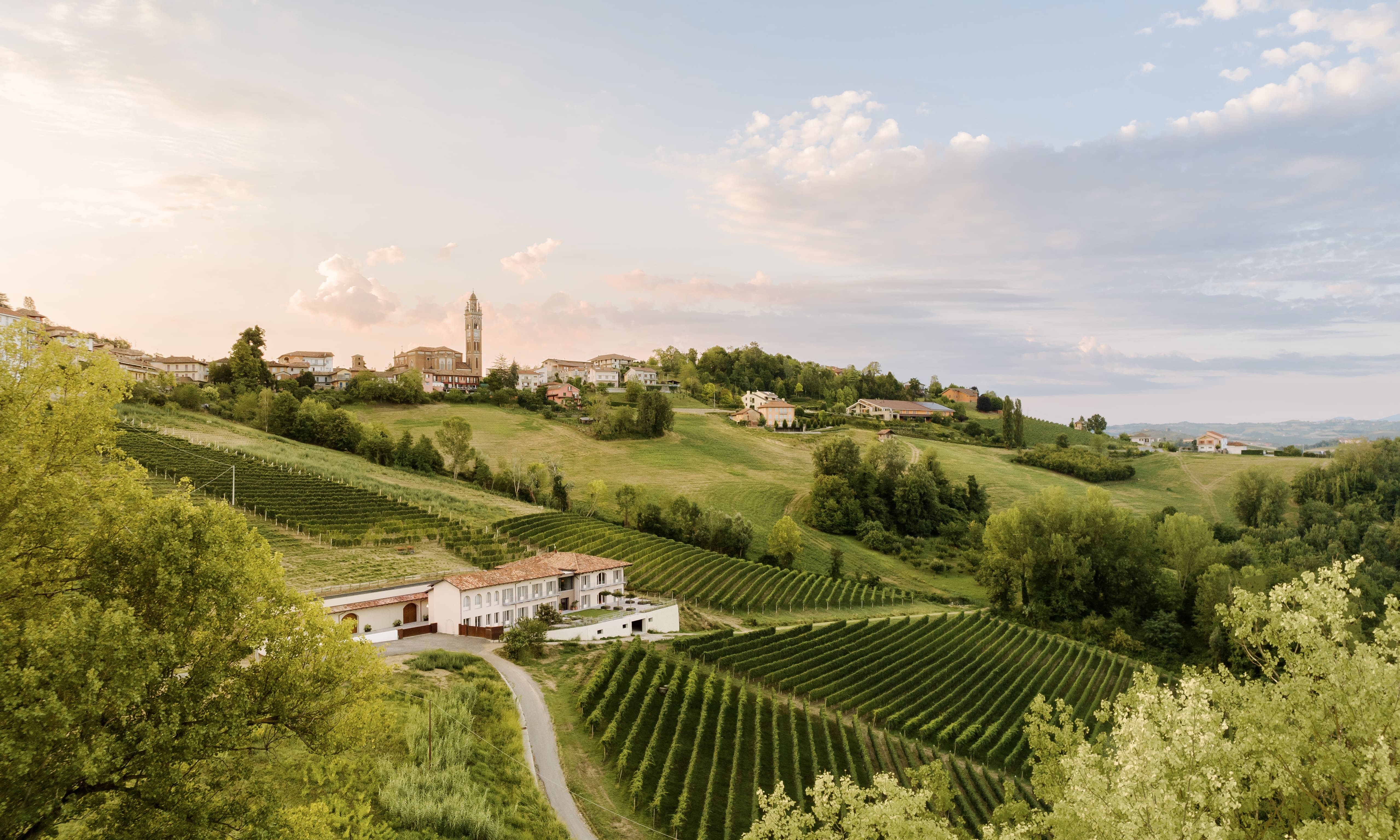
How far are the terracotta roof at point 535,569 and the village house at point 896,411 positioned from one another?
84817 millimetres

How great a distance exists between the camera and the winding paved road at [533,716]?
2303 centimetres

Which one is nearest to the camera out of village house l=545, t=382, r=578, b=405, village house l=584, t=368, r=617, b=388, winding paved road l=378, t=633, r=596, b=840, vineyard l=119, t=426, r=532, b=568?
winding paved road l=378, t=633, r=596, b=840

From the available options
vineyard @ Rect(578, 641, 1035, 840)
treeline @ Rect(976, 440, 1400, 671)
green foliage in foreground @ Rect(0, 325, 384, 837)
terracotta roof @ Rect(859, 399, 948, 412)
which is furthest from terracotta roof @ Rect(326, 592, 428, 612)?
terracotta roof @ Rect(859, 399, 948, 412)

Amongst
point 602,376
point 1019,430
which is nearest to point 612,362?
point 602,376

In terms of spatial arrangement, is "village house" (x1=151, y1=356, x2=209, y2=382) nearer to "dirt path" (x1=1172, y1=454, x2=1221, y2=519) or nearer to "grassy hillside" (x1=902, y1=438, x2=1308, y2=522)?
"grassy hillside" (x1=902, y1=438, x2=1308, y2=522)

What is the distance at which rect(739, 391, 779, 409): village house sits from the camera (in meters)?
129

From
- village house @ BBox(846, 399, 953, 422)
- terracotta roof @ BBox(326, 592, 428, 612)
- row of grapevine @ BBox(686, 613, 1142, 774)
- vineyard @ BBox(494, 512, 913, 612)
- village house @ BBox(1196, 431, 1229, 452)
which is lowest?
row of grapevine @ BBox(686, 613, 1142, 774)

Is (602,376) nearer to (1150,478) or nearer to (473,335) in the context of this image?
(473,335)

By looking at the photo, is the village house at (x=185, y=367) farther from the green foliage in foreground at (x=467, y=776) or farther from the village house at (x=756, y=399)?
the green foliage in foreground at (x=467, y=776)

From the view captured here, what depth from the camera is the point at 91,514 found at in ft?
36.5

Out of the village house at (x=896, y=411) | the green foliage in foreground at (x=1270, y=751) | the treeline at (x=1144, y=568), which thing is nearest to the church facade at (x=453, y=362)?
the village house at (x=896, y=411)

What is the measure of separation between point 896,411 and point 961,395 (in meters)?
37.8

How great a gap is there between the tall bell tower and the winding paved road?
384 ft

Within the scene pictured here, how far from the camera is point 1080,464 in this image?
95.8 metres
